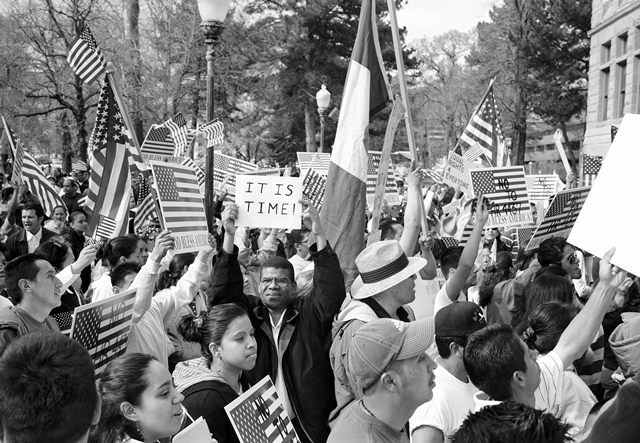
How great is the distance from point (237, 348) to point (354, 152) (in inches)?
116

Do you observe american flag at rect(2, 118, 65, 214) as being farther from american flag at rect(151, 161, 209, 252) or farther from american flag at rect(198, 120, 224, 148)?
american flag at rect(151, 161, 209, 252)

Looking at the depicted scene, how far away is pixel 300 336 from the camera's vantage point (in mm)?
4656

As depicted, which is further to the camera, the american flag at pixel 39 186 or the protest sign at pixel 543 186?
the protest sign at pixel 543 186

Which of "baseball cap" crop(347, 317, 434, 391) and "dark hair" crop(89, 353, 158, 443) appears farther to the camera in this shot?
"dark hair" crop(89, 353, 158, 443)

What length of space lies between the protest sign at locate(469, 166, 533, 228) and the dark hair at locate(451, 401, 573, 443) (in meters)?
6.35

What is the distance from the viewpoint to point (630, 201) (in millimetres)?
3217

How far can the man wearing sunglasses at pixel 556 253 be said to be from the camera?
721cm

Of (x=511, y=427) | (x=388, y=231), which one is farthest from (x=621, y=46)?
(x=511, y=427)

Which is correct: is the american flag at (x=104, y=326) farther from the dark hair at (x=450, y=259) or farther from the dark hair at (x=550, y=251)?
the dark hair at (x=550, y=251)

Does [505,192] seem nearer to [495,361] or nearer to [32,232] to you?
[495,361]

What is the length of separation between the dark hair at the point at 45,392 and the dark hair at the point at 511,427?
1.13 m

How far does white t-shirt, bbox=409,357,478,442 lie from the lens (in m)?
3.32

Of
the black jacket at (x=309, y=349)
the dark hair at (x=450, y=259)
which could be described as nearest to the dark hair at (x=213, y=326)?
the black jacket at (x=309, y=349)

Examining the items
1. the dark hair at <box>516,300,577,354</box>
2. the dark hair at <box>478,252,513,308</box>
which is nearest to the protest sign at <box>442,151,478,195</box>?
the dark hair at <box>478,252,513,308</box>
